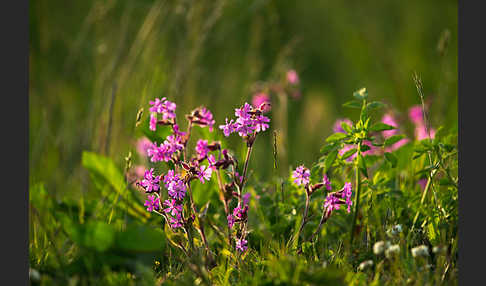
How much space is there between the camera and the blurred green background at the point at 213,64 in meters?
2.55

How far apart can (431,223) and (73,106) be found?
8.33 ft

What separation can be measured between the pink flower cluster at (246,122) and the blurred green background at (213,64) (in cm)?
68

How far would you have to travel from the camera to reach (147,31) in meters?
2.33

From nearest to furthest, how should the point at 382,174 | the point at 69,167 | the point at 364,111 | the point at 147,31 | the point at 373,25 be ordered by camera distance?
the point at 364,111 < the point at 382,174 < the point at 147,31 < the point at 69,167 < the point at 373,25

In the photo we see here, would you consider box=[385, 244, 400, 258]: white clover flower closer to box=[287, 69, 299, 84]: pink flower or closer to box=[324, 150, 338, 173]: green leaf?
box=[324, 150, 338, 173]: green leaf

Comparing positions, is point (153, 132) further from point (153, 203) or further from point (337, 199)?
point (337, 199)

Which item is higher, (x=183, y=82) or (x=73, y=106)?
(x=73, y=106)

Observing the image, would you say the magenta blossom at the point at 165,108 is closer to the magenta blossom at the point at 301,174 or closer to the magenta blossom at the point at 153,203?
the magenta blossom at the point at 153,203

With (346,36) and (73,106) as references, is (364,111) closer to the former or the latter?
(73,106)

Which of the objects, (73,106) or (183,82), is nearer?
(183,82)

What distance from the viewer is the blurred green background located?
255 cm

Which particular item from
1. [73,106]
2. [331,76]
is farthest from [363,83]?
[73,106]

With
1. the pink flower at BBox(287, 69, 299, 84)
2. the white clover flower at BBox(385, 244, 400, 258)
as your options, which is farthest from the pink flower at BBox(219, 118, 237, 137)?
the pink flower at BBox(287, 69, 299, 84)

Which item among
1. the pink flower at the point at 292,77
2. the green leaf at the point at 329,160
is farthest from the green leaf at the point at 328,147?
the pink flower at the point at 292,77
